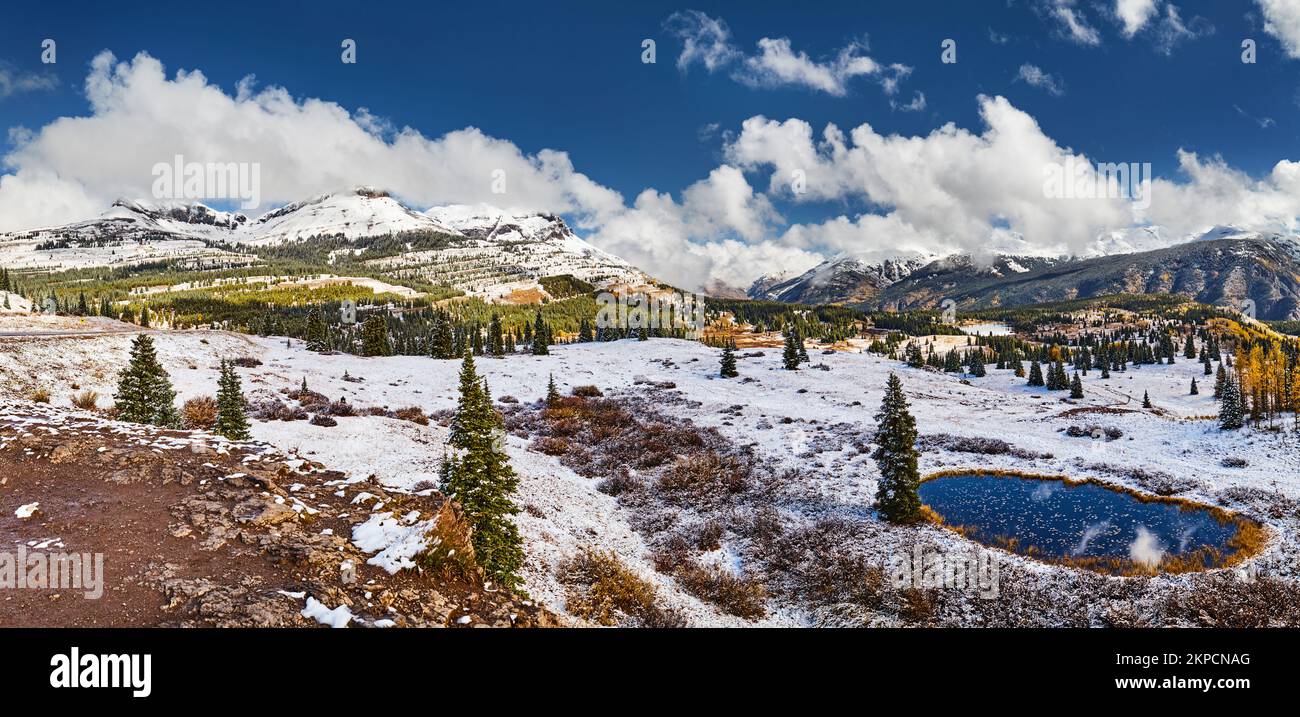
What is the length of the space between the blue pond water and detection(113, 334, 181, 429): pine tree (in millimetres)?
40914

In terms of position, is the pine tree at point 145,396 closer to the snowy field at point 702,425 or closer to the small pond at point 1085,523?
the snowy field at point 702,425

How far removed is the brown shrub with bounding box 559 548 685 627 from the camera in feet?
59.9

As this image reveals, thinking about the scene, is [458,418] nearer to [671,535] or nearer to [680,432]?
[671,535]

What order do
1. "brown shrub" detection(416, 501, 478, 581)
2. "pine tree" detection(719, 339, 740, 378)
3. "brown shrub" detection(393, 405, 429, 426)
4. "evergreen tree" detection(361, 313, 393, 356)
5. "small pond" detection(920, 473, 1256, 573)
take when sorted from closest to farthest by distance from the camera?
1. "brown shrub" detection(416, 501, 478, 581)
2. "small pond" detection(920, 473, 1256, 573)
3. "brown shrub" detection(393, 405, 429, 426)
4. "pine tree" detection(719, 339, 740, 378)
5. "evergreen tree" detection(361, 313, 393, 356)

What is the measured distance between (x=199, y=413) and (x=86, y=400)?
227 inches

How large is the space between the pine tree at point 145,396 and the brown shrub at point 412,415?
16.3m

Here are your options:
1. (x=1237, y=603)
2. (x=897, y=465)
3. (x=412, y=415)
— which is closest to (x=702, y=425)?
(x=897, y=465)

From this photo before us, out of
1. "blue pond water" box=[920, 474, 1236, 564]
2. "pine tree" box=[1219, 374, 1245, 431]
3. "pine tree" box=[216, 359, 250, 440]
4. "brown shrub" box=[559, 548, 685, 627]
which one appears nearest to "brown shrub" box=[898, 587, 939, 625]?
"blue pond water" box=[920, 474, 1236, 564]

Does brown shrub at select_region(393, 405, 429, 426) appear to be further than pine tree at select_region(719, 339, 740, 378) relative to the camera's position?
No

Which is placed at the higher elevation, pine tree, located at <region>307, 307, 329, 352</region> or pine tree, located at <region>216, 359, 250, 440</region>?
pine tree, located at <region>307, 307, 329, 352</region>

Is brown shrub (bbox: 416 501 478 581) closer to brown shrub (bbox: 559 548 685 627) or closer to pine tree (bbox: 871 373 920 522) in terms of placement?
brown shrub (bbox: 559 548 685 627)

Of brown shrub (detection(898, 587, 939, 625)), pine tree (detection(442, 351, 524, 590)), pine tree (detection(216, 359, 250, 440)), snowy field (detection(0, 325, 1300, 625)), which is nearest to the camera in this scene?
pine tree (detection(442, 351, 524, 590))

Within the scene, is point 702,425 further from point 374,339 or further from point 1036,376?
point 1036,376

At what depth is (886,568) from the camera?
23234 millimetres
